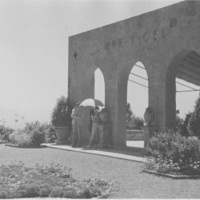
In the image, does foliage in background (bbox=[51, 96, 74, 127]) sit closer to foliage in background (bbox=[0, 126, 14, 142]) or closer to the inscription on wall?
the inscription on wall

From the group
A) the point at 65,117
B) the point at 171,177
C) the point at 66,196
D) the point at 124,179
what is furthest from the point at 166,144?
the point at 65,117

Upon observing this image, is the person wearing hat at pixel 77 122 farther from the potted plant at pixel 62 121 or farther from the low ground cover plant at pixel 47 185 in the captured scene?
the low ground cover plant at pixel 47 185

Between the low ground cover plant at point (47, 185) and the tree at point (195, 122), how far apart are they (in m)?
6.37

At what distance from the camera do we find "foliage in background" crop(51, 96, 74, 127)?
1789 centimetres

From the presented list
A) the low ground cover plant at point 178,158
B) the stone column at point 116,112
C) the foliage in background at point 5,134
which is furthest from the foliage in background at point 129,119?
the low ground cover plant at point 178,158

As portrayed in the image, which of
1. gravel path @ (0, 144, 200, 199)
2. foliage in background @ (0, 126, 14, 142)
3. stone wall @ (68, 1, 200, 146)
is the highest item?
stone wall @ (68, 1, 200, 146)

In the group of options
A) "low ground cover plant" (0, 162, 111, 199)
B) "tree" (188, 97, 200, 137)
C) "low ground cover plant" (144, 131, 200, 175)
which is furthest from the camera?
"tree" (188, 97, 200, 137)

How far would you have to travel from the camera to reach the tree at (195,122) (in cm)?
1295

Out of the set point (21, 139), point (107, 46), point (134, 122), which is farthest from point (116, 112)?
point (134, 122)

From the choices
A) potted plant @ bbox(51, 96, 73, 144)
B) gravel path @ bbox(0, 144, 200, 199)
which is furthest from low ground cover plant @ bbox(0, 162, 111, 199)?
potted plant @ bbox(51, 96, 73, 144)

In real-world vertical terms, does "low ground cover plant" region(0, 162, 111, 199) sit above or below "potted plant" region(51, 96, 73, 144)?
below

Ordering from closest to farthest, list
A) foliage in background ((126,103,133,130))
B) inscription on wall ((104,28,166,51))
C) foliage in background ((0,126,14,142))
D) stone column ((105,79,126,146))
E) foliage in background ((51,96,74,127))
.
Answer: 1. inscription on wall ((104,28,166,51))
2. stone column ((105,79,126,146))
3. foliage in background ((51,96,74,127))
4. foliage in background ((0,126,14,142))
5. foliage in background ((126,103,133,130))

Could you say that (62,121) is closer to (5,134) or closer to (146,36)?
(5,134)

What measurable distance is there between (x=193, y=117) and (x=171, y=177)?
212 inches
